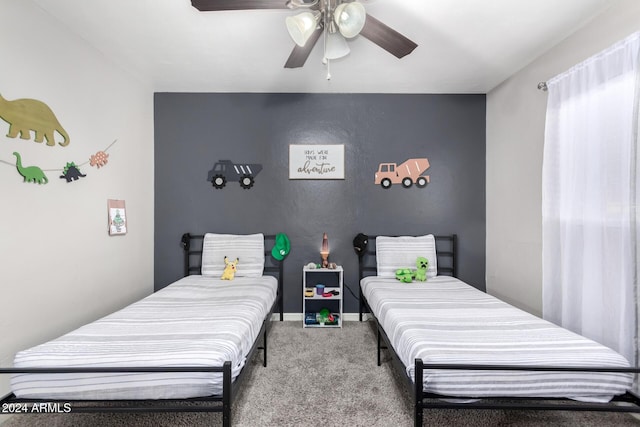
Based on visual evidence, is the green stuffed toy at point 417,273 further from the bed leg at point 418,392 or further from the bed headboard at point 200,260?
the bed leg at point 418,392

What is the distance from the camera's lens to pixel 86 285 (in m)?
2.38

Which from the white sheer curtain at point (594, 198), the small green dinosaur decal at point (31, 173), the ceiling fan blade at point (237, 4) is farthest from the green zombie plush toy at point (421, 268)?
the small green dinosaur decal at point (31, 173)

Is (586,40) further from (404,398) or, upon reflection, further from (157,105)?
(157,105)

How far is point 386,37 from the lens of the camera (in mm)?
1919

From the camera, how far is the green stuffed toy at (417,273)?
3.01 m

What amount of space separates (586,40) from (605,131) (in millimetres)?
770

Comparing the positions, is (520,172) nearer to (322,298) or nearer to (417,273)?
(417,273)

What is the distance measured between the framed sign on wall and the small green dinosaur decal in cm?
207

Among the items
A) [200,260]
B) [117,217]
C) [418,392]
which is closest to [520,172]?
[418,392]

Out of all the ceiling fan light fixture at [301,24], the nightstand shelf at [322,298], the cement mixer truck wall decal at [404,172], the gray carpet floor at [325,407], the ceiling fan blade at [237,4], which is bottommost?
the gray carpet floor at [325,407]

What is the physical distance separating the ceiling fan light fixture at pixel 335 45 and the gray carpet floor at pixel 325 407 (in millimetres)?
2231

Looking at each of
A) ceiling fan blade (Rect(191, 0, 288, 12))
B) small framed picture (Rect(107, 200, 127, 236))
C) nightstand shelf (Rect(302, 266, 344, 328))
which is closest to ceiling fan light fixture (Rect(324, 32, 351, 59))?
ceiling fan blade (Rect(191, 0, 288, 12))

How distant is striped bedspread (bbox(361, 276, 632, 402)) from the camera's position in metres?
1.42

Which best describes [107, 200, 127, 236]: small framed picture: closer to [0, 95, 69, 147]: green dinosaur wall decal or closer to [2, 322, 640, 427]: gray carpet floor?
[0, 95, 69, 147]: green dinosaur wall decal
